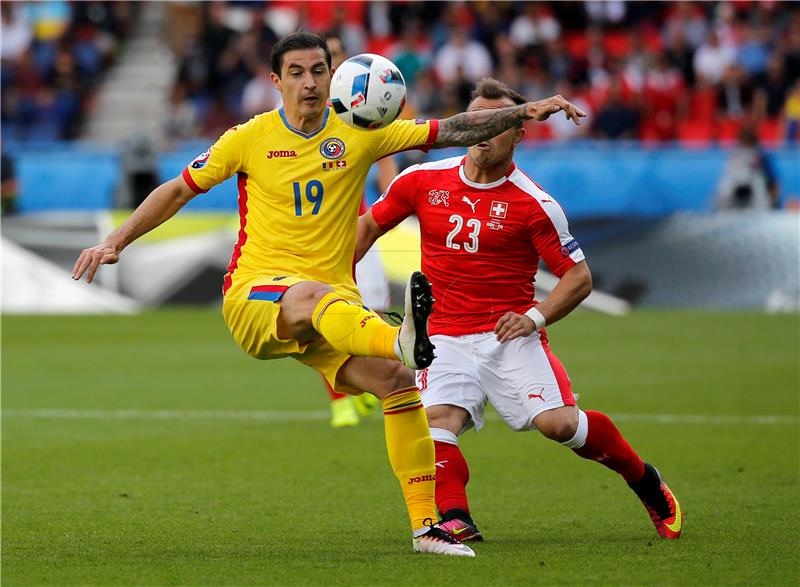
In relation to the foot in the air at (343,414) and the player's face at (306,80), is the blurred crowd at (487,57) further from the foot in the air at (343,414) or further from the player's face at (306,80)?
the player's face at (306,80)

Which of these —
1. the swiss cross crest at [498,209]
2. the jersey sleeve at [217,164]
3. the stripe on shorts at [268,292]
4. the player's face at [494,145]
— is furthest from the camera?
the swiss cross crest at [498,209]

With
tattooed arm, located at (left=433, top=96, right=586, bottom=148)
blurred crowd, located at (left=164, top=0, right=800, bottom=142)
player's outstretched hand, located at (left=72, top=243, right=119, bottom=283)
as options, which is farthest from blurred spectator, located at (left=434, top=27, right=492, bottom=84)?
player's outstretched hand, located at (left=72, top=243, right=119, bottom=283)

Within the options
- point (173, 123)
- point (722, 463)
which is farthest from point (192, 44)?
point (722, 463)

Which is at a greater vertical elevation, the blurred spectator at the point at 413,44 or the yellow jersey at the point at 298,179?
the yellow jersey at the point at 298,179

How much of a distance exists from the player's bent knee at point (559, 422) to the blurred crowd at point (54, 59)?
66.1 feet

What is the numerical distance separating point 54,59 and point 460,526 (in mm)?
21531

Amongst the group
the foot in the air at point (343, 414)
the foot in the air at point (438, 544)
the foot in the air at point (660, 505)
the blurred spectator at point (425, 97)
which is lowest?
the foot in the air at point (343, 414)

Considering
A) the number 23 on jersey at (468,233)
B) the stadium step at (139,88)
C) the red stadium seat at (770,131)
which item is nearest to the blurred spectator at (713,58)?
the red stadium seat at (770,131)

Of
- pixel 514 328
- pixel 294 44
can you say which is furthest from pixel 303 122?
pixel 514 328

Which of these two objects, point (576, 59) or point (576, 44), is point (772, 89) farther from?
point (576, 44)

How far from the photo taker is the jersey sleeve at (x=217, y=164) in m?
6.44

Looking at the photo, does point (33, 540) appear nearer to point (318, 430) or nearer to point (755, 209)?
point (318, 430)

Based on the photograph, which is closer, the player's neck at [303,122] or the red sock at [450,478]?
the player's neck at [303,122]

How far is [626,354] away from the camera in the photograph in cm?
1475
